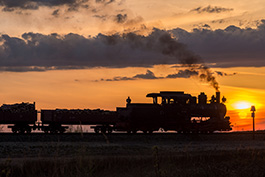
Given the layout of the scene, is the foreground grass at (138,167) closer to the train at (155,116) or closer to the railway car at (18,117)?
the train at (155,116)

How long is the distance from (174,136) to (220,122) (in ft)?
21.5

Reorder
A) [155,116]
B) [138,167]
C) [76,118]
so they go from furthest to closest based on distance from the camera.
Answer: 1. [76,118]
2. [155,116]
3. [138,167]

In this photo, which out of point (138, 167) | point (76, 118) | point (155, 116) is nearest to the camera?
point (138, 167)

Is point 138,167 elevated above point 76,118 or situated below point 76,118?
below

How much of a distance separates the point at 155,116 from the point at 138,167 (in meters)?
21.7

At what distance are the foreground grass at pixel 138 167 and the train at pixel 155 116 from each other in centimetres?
1957

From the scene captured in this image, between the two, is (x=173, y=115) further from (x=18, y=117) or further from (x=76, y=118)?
(x=18, y=117)

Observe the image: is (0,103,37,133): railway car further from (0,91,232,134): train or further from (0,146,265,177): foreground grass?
(0,146,265,177): foreground grass

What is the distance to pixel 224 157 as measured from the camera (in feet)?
57.7

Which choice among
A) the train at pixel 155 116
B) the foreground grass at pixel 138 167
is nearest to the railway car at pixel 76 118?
the train at pixel 155 116

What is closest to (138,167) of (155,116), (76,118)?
(155,116)

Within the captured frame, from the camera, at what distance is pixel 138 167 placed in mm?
15062

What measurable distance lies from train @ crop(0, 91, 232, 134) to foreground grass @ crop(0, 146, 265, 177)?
64.2 ft

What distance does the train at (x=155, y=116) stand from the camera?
1448 inches
